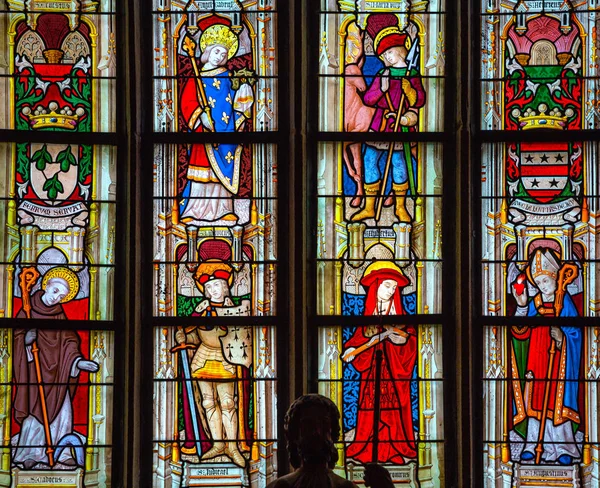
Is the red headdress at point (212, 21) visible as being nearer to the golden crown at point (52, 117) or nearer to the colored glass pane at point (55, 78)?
the colored glass pane at point (55, 78)

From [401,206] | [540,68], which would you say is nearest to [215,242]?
[401,206]

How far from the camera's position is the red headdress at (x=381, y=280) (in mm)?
8680

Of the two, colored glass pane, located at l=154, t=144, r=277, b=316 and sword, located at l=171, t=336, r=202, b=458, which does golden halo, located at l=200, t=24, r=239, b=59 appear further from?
sword, located at l=171, t=336, r=202, b=458

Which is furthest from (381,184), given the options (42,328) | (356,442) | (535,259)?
(42,328)

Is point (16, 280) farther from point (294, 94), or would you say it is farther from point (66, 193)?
point (294, 94)

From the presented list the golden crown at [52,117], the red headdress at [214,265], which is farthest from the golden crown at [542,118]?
the golden crown at [52,117]

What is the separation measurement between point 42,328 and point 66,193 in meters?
0.96

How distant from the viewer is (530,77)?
8.83m

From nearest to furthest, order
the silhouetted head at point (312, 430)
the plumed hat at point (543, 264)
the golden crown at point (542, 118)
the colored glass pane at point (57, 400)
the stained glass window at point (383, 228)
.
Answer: the silhouetted head at point (312, 430) → the colored glass pane at point (57, 400) → the stained glass window at point (383, 228) → the plumed hat at point (543, 264) → the golden crown at point (542, 118)

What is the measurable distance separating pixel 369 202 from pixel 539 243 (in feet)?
4.01

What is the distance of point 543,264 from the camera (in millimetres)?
8688

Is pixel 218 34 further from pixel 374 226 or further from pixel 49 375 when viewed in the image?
pixel 49 375

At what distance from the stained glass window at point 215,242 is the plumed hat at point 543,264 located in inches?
70.6

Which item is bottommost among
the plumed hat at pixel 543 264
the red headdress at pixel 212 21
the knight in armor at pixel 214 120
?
the plumed hat at pixel 543 264
